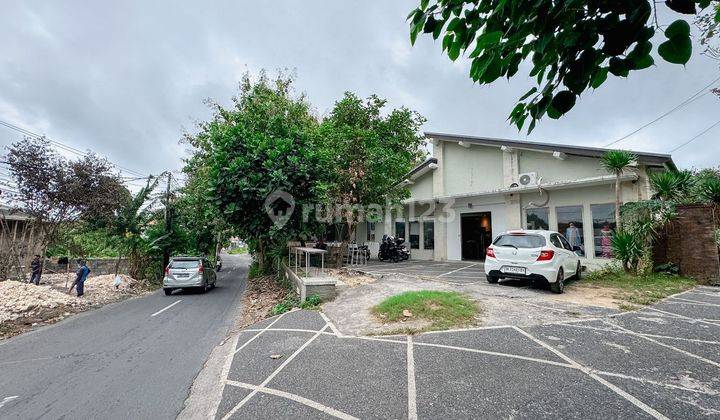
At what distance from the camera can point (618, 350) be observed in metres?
4.34

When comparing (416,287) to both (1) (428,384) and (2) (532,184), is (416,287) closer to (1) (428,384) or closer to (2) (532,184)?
(1) (428,384)

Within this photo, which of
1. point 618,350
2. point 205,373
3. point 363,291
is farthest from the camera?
point 363,291

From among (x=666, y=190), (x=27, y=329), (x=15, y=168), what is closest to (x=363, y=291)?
(x=27, y=329)

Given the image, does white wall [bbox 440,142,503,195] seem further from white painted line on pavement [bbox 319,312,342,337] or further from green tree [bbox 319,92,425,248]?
white painted line on pavement [bbox 319,312,342,337]

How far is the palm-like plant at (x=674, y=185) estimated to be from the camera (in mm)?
9531

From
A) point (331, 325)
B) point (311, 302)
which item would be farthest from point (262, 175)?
point (331, 325)

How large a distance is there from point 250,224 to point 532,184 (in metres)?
11.5

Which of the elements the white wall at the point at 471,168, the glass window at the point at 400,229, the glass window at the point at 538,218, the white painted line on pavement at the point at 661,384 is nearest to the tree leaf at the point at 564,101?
the white painted line on pavement at the point at 661,384

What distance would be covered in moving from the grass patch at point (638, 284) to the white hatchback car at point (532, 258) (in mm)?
1235

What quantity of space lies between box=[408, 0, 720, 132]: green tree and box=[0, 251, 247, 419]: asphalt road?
471 cm

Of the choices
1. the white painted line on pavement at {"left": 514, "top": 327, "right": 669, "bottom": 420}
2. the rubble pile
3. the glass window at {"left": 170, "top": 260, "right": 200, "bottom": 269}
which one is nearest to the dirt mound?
the rubble pile

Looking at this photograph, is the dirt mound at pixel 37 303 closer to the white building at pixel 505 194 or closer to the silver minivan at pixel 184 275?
the silver minivan at pixel 184 275

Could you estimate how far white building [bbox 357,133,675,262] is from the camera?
1146 centimetres

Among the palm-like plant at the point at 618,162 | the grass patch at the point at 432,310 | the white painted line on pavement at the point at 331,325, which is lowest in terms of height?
the white painted line on pavement at the point at 331,325
